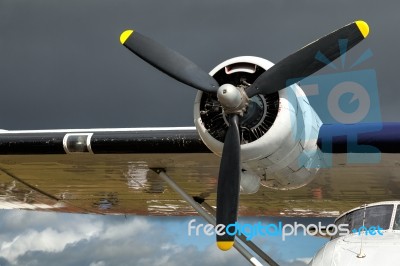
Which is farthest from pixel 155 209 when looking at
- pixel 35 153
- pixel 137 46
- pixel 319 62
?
pixel 319 62

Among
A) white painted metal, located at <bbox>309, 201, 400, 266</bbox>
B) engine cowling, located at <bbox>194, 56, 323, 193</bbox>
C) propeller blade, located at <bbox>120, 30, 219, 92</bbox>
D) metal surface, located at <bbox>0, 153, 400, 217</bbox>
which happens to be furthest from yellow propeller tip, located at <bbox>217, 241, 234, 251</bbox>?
metal surface, located at <bbox>0, 153, 400, 217</bbox>

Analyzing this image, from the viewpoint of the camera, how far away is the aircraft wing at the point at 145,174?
36.3 feet

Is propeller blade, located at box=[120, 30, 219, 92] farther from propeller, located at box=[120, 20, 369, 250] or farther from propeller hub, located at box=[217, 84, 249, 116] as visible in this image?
propeller hub, located at box=[217, 84, 249, 116]

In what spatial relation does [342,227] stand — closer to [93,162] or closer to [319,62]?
[319,62]

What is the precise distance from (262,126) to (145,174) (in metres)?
4.70

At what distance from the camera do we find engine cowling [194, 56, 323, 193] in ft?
29.8

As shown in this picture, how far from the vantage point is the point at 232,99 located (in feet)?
28.8

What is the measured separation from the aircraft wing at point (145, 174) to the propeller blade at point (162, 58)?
1.37 m

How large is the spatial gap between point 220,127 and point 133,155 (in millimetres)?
2914

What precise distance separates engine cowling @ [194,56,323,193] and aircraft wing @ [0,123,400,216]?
60cm

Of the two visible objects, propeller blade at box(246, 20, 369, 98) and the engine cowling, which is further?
the engine cowling

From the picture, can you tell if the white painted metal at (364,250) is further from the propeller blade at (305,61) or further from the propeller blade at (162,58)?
the propeller blade at (162,58)

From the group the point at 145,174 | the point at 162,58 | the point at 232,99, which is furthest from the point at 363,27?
the point at 145,174

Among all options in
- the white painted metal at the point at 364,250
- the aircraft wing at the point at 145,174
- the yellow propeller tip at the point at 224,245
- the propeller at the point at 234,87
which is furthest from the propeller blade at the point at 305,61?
the white painted metal at the point at 364,250
